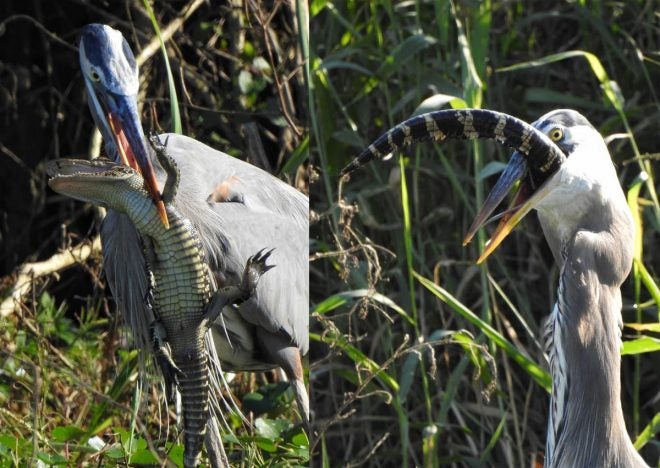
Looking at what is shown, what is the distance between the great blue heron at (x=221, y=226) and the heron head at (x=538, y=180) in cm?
25

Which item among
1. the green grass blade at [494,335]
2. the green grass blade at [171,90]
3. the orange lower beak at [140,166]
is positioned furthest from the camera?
the green grass blade at [494,335]

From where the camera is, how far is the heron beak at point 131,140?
1270 millimetres

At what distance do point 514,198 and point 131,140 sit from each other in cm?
42

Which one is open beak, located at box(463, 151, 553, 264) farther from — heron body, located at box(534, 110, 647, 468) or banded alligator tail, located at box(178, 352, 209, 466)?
banded alligator tail, located at box(178, 352, 209, 466)

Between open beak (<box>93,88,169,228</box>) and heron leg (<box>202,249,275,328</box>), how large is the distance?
0.33 ft

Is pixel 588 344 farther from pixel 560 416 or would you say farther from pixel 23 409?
pixel 23 409

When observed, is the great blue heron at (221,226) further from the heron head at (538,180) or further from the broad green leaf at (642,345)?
the broad green leaf at (642,345)

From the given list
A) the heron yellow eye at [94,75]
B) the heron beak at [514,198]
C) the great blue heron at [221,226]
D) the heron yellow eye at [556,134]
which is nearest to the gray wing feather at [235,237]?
the great blue heron at [221,226]

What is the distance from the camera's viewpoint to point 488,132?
51.8 inches

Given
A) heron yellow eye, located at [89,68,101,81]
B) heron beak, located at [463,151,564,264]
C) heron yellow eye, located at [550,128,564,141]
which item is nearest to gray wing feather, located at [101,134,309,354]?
heron yellow eye, located at [89,68,101,81]

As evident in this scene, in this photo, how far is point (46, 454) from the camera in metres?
1.48

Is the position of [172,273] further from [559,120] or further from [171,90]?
[559,120]

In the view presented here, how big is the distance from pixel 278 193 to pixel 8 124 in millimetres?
455

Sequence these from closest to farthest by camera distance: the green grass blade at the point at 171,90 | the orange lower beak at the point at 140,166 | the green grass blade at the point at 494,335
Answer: the orange lower beak at the point at 140,166
the green grass blade at the point at 171,90
the green grass blade at the point at 494,335
